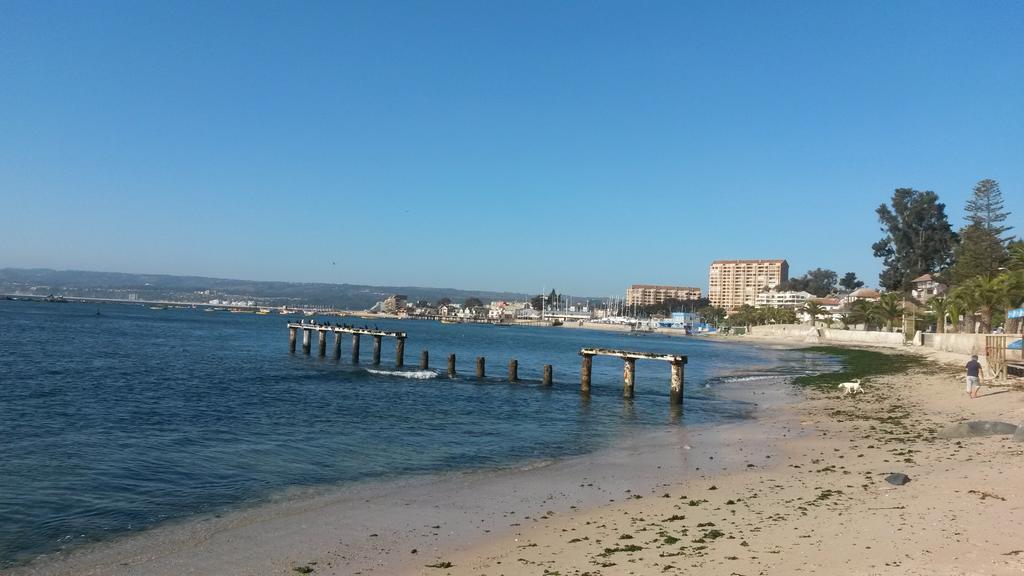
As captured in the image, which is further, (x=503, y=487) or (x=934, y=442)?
(x=934, y=442)

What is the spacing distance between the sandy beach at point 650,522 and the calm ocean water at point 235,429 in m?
1.46

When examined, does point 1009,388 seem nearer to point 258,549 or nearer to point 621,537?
point 621,537

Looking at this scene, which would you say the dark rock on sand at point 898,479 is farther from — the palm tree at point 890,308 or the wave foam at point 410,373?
the palm tree at point 890,308

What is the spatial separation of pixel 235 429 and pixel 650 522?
44.4 ft

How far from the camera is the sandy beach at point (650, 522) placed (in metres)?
8.38

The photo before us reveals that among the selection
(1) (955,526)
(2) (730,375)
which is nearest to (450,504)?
(1) (955,526)

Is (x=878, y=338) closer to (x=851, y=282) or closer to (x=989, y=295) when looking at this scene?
(x=989, y=295)

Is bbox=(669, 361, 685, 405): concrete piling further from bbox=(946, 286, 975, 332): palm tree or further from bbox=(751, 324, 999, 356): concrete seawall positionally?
bbox=(946, 286, 975, 332): palm tree

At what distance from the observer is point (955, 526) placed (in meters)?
8.88

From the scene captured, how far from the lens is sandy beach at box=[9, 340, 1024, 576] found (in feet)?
27.5

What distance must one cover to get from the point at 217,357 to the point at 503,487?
40167mm

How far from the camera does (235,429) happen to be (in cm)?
2005

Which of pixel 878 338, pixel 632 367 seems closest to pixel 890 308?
pixel 878 338

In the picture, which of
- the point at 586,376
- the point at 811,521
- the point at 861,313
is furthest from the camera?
the point at 861,313
